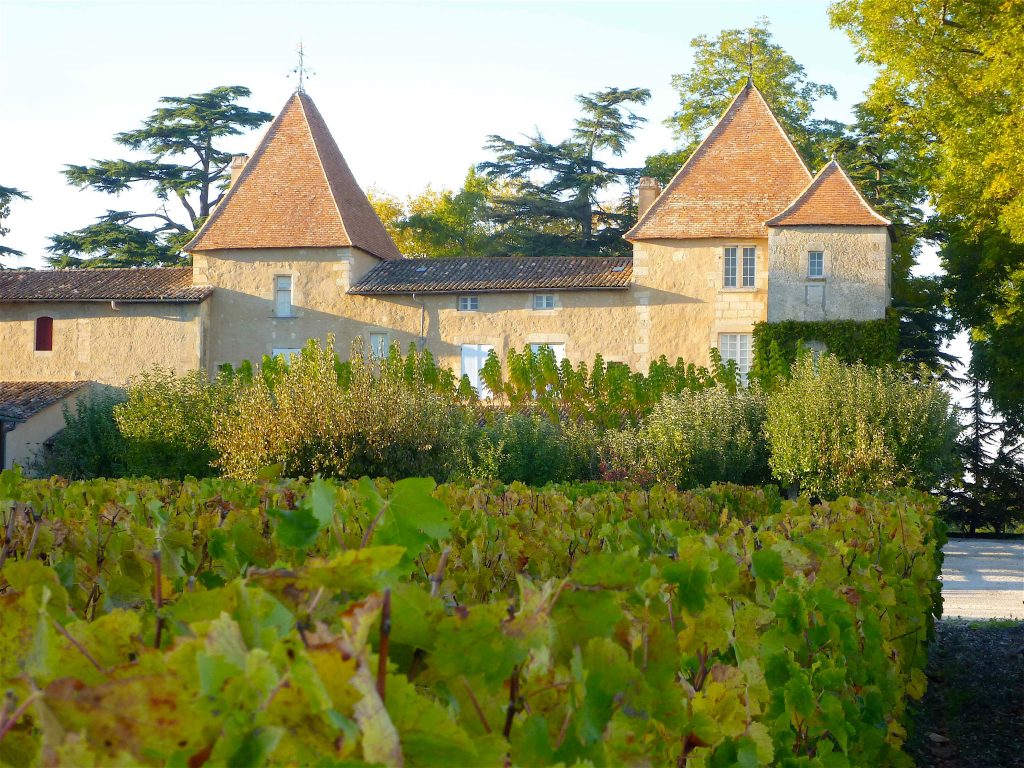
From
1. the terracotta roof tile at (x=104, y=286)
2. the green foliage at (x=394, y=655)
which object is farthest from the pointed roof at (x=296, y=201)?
the green foliage at (x=394, y=655)

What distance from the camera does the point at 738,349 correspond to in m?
31.9

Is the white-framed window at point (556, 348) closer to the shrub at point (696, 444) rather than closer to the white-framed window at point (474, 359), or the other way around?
the white-framed window at point (474, 359)

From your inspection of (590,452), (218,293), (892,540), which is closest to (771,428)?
(590,452)

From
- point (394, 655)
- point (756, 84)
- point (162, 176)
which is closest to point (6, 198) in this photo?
point (162, 176)

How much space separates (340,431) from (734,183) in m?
19.2

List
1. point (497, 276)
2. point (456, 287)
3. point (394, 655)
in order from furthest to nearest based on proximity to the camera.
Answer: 1. point (497, 276)
2. point (456, 287)
3. point (394, 655)

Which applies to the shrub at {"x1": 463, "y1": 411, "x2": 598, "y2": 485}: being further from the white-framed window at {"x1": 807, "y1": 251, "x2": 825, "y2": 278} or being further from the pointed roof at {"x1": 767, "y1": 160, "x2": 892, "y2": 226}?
the pointed roof at {"x1": 767, "y1": 160, "x2": 892, "y2": 226}


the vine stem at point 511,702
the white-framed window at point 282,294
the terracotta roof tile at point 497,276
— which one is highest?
the terracotta roof tile at point 497,276

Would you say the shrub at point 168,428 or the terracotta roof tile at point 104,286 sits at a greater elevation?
the terracotta roof tile at point 104,286

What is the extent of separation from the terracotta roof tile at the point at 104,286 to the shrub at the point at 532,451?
12.8 meters

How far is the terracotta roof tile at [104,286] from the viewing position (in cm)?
3397

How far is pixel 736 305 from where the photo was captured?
32031 millimetres

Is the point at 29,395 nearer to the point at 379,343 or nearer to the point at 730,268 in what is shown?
the point at 379,343

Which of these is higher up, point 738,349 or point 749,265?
point 749,265
